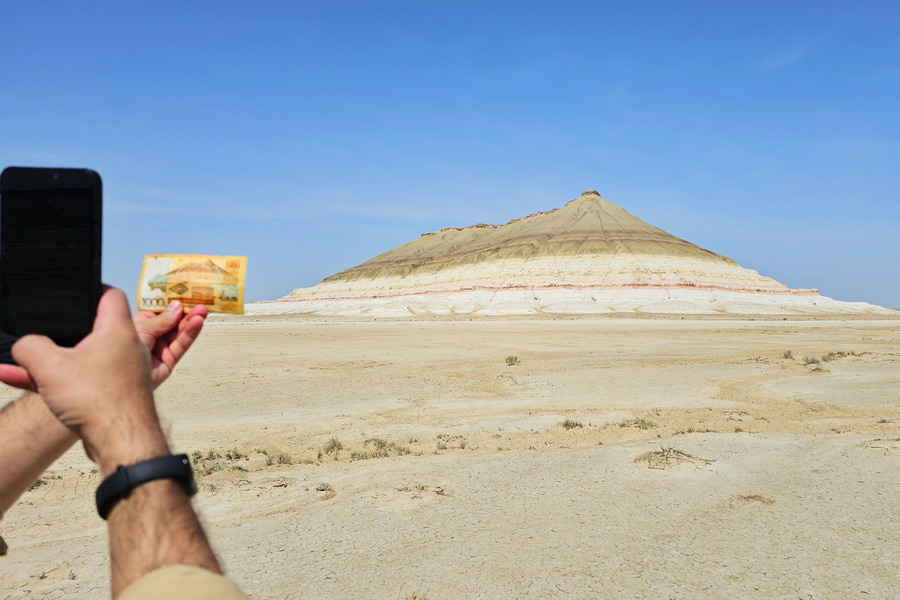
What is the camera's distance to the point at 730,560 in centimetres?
512

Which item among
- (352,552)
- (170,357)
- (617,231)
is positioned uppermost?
(617,231)

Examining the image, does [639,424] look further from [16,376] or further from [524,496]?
[16,376]

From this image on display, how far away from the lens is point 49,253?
151cm

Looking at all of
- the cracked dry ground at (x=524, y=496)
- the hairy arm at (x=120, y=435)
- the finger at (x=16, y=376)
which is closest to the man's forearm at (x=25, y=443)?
the finger at (x=16, y=376)

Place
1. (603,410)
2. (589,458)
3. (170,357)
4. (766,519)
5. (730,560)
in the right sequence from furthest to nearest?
(603,410) < (589,458) < (766,519) < (730,560) < (170,357)

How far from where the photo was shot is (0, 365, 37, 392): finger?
1.41 m

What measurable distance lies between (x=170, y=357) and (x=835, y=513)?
21.6 ft

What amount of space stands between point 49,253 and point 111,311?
0.24 meters

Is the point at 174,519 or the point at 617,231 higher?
the point at 617,231

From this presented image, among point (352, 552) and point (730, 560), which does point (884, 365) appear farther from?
point (352, 552)

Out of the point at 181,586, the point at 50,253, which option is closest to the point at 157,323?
the point at 50,253

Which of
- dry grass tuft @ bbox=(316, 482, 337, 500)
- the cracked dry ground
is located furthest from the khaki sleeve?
dry grass tuft @ bbox=(316, 482, 337, 500)

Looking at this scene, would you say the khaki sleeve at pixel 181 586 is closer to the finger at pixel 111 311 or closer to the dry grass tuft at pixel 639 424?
the finger at pixel 111 311

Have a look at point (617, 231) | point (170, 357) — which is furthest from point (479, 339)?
point (617, 231)
